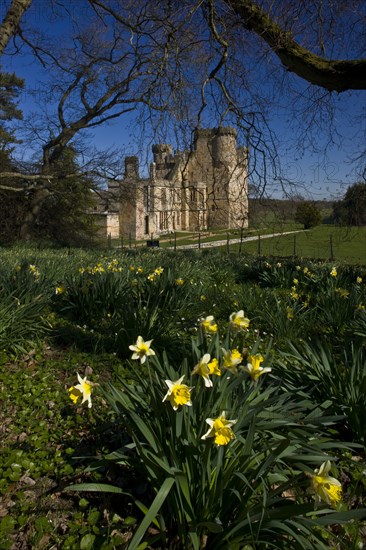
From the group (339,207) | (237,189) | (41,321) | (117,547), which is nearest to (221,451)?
(117,547)

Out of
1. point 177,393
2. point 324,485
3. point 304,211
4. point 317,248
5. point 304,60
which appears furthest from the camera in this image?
point 317,248

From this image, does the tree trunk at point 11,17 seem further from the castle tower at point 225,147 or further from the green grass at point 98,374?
the castle tower at point 225,147

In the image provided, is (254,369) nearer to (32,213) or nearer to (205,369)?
(205,369)

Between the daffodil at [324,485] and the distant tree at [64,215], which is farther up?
the distant tree at [64,215]

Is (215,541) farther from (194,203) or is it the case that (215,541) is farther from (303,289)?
(303,289)

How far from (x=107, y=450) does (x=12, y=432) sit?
2.12 ft

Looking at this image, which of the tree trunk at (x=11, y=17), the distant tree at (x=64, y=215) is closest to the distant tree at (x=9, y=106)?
the distant tree at (x=64, y=215)

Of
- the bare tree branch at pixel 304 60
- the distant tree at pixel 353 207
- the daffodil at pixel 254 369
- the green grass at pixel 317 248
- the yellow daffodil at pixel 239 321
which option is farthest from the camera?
the green grass at pixel 317 248

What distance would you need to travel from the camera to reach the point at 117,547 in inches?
62.4

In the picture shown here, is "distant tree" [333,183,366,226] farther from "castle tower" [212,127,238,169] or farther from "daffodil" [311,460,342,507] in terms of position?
"daffodil" [311,460,342,507]

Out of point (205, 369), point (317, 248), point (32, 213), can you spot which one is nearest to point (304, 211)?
point (205, 369)

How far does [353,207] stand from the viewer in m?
7.37

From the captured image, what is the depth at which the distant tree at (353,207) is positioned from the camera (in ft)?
23.1

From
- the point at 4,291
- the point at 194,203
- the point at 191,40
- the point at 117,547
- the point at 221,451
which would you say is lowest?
the point at 117,547
